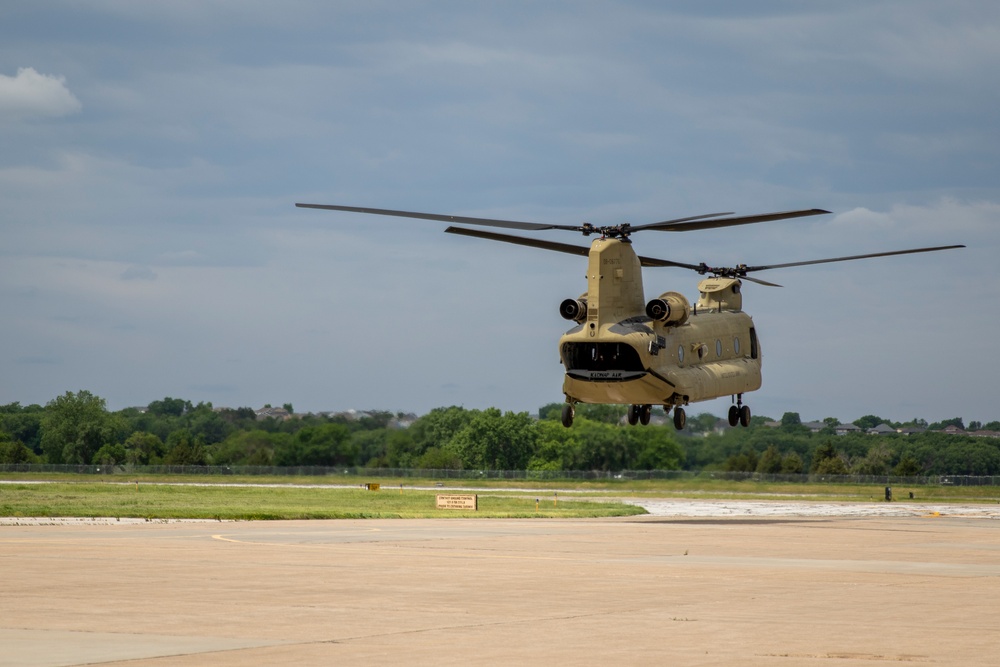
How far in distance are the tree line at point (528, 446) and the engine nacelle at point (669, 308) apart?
9003 cm

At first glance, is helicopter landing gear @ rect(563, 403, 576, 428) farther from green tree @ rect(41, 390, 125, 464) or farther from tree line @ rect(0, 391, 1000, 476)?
green tree @ rect(41, 390, 125, 464)

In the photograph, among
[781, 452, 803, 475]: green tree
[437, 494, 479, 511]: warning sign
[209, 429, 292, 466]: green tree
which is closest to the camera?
[437, 494, 479, 511]: warning sign

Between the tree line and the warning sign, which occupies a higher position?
the tree line

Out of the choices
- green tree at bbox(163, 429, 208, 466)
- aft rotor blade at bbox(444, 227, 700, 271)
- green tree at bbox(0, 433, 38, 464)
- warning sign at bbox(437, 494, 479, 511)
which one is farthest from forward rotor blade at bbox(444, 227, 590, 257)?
green tree at bbox(0, 433, 38, 464)

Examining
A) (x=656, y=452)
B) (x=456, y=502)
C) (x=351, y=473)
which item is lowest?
(x=456, y=502)

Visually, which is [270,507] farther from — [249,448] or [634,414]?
[249,448]

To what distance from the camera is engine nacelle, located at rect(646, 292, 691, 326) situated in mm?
50781

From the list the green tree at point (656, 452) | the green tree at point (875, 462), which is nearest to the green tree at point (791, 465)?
the green tree at point (875, 462)

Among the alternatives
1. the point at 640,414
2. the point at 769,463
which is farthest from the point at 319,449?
the point at 640,414

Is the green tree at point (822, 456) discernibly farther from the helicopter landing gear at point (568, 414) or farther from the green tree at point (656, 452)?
the helicopter landing gear at point (568, 414)

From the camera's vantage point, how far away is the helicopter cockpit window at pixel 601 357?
49.8m

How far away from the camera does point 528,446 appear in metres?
181

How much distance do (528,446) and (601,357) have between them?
132 meters

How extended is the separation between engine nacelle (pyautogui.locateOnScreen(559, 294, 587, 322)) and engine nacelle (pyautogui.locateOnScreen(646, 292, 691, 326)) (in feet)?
8.57
